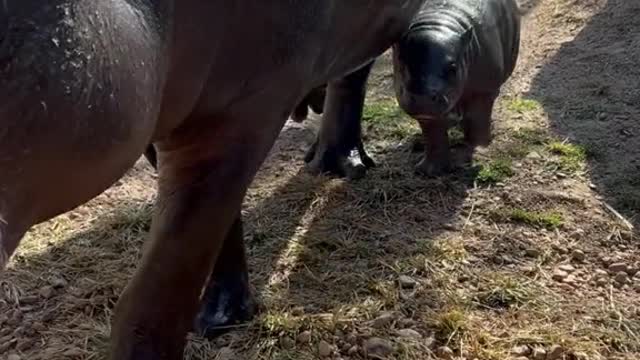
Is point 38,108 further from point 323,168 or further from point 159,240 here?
point 323,168

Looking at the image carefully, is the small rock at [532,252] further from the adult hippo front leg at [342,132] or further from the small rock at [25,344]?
the small rock at [25,344]

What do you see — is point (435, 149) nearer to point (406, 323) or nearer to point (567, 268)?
point (567, 268)

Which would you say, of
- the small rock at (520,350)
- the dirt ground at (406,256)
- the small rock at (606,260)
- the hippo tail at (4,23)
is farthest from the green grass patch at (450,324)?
the hippo tail at (4,23)

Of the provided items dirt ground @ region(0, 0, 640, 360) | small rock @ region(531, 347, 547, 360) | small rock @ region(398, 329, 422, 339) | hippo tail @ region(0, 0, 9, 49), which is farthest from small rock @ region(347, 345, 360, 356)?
hippo tail @ region(0, 0, 9, 49)

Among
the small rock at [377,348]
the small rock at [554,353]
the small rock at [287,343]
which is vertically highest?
the small rock at [287,343]

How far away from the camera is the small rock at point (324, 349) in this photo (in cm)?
195

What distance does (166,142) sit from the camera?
139cm

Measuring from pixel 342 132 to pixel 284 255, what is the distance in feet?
1.76

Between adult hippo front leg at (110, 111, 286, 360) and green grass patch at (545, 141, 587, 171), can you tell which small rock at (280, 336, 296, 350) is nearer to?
adult hippo front leg at (110, 111, 286, 360)

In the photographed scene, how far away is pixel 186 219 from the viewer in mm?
1438

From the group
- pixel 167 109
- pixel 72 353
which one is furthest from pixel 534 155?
pixel 167 109

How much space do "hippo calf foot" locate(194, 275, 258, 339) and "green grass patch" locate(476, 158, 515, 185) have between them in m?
1.00

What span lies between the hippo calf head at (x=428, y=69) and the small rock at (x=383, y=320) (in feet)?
1.72

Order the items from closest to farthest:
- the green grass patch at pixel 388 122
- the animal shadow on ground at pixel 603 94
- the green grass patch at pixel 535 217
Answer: the green grass patch at pixel 535 217, the animal shadow on ground at pixel 603 94, the green grass patch at pixel 388 122
